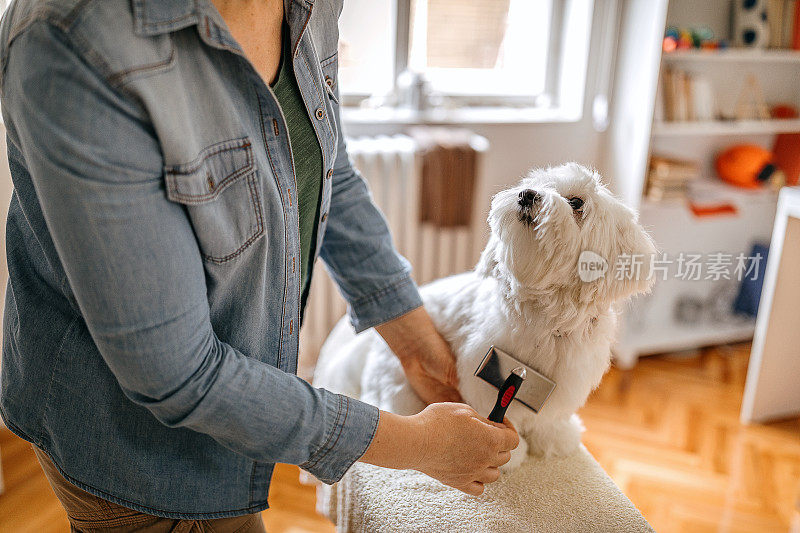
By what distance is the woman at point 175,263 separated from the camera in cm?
44

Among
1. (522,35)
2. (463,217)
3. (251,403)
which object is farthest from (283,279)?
(522,35)

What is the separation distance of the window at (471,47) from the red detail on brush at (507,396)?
5.35 ft

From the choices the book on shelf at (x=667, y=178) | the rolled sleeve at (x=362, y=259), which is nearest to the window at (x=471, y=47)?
the book on shelf at (x=667, y=178)

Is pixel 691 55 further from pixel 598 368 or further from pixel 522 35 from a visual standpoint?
pixel 598 368

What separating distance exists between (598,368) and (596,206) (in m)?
0.26

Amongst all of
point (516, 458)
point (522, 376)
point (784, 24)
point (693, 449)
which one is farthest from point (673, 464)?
point (784, 24)

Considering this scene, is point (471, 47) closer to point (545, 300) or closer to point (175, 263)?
point (545, 300)

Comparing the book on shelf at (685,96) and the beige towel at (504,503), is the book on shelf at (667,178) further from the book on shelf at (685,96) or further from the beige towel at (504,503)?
the beige towel at (504,503)

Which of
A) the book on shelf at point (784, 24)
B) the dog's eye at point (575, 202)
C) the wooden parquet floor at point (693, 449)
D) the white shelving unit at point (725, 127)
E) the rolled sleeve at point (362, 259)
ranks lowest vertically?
the wooden parquet floor at point (693, 449)

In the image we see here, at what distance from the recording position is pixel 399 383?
3.12ft

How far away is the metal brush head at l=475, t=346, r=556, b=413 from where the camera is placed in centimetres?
76

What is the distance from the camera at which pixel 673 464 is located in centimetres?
188

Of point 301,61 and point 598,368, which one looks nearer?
point 301,61

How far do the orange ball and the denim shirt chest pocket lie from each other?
2.20 metres
